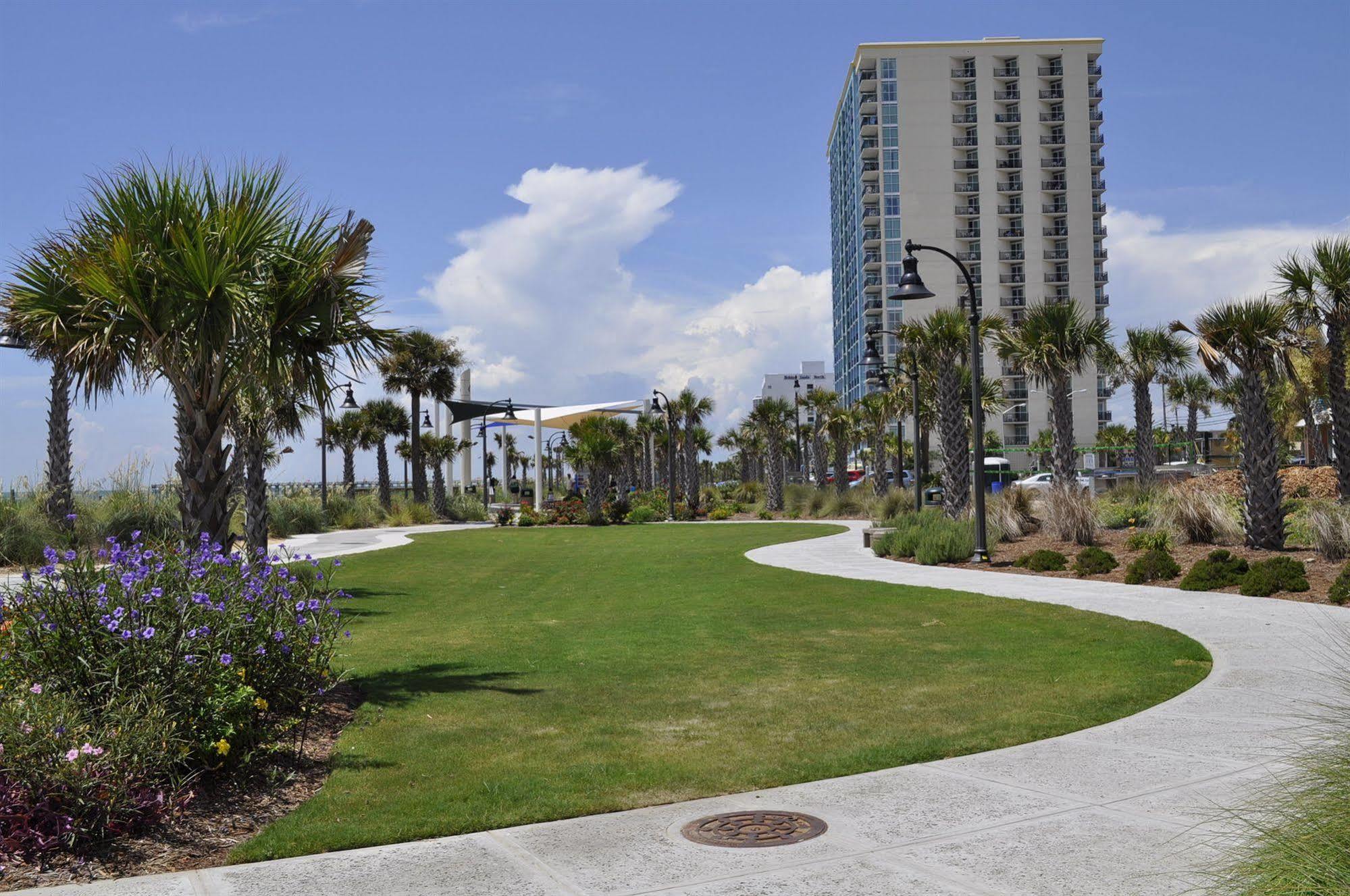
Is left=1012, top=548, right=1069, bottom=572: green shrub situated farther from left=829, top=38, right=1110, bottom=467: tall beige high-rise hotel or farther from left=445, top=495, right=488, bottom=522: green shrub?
left=829, top=38, right=1110, bottom=467: tall beige high-rise hotel

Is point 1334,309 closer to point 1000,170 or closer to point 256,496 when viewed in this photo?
point 256,496

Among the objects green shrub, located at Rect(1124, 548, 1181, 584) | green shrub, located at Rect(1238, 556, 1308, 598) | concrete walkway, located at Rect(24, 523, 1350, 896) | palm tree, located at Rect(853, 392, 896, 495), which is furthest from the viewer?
palm tree, located at Rect(853, 392, 896, 495)

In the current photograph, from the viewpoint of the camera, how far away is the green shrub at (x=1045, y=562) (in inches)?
725

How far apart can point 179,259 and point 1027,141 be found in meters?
110

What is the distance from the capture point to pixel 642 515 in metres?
44.6

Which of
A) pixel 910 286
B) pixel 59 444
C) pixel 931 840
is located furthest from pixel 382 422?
pixel 931 840

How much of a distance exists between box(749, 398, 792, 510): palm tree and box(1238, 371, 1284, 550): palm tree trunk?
107ft

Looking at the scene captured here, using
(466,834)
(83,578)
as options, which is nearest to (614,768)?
(466,834)

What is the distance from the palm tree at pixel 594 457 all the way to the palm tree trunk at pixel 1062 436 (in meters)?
18.8

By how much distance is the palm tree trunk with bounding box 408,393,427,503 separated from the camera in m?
47.4

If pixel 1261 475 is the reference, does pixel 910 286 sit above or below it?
above

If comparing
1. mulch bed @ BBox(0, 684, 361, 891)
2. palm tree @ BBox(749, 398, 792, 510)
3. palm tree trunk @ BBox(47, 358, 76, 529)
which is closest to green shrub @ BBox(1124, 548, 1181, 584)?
mulch bed @ BBox(0, 684, 361, 891)

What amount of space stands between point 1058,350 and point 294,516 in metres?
26.8

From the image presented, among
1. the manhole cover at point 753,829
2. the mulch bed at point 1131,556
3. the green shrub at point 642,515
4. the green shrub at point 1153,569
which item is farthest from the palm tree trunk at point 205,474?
the green shrub at point 642,515
